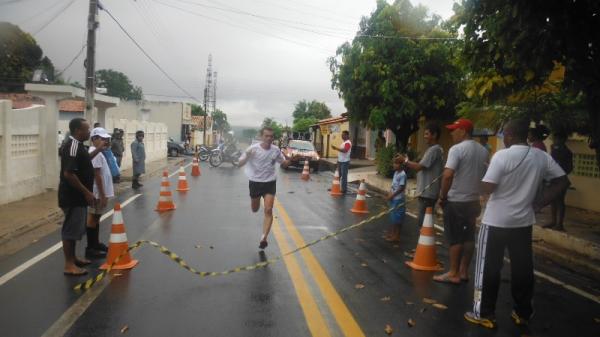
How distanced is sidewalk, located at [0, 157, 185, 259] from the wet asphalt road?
1.20 feet

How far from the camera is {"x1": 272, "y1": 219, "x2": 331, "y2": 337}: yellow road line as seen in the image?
4.37 metres

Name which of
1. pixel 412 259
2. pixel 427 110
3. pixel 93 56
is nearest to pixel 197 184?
pixel 93 56

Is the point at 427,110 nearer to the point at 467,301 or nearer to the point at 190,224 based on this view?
the point at 190,224

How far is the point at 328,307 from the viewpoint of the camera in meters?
4.89

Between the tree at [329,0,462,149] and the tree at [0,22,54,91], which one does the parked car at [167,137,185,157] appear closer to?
the tree at [0,22,54,91]

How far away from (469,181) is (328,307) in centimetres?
214

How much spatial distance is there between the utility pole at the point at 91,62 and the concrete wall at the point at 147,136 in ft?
14.2

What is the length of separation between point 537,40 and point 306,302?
4.18m

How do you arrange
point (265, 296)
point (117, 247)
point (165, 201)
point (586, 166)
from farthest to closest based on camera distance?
point (586, 166)
point (165, 201)
point (117, 247)
point (265, 296)

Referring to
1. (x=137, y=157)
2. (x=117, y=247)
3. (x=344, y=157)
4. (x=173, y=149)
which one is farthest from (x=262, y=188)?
(x=173, y=149)

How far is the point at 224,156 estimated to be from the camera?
27000 millimetres

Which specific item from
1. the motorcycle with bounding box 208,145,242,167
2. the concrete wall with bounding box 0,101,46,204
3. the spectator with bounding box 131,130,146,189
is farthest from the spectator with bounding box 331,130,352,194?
the motorcycle with bounding box 208,145,242,167

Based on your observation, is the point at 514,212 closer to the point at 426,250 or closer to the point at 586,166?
the point at 426,250

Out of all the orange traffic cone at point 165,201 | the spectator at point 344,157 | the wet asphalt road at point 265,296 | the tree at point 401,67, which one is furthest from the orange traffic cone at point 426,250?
the tree at point 401,67
